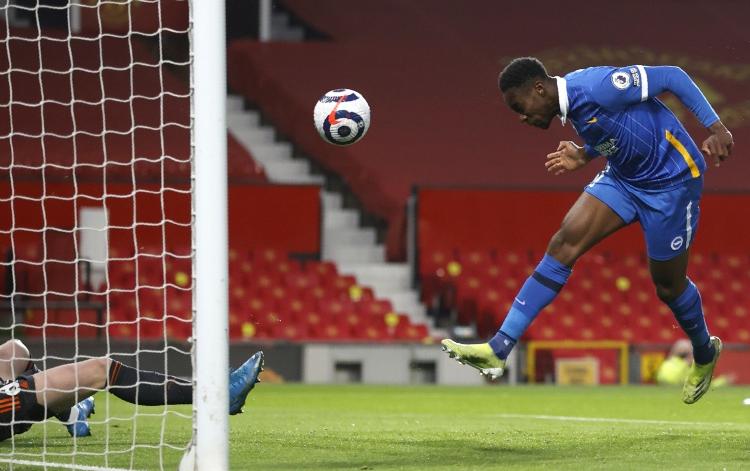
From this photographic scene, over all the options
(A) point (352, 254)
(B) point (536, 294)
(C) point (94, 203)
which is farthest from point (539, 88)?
(A) point (352, 254)

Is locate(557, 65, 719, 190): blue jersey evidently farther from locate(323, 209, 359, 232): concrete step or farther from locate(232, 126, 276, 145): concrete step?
locate(232, 126, 276, 145): concrete step

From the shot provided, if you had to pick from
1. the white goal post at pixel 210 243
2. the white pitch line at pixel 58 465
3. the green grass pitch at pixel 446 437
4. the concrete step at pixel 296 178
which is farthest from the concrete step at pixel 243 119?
the white goal post at pixel 210 243

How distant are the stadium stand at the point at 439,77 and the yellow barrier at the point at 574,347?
2775 millimetres

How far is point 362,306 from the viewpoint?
14789 millimetres

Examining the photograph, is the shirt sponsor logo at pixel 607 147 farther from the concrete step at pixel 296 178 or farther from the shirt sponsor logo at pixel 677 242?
the concrete step at pixel 296 178

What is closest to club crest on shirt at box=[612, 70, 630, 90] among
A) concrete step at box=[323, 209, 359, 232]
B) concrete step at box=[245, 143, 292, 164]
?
concrete step at box=[323, 209, 359, 232]

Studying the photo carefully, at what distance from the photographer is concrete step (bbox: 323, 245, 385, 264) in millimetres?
16047

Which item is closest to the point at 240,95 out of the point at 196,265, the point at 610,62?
the point at 610,62

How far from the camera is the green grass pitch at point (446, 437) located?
4.69m

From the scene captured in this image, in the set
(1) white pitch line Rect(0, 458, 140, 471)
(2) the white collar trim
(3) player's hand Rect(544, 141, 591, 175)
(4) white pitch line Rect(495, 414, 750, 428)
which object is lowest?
(4) white pitch line Rect(495, 414, 750, 428)

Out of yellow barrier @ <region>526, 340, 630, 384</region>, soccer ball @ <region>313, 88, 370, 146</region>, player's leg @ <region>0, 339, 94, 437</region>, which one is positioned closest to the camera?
player's leg @ <region>0, 339, 94, 437</region>

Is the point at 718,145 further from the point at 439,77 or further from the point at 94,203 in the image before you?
the point at 439,77

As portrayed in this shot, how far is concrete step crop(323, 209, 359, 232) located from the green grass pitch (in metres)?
6.76

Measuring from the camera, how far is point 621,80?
518 cm
